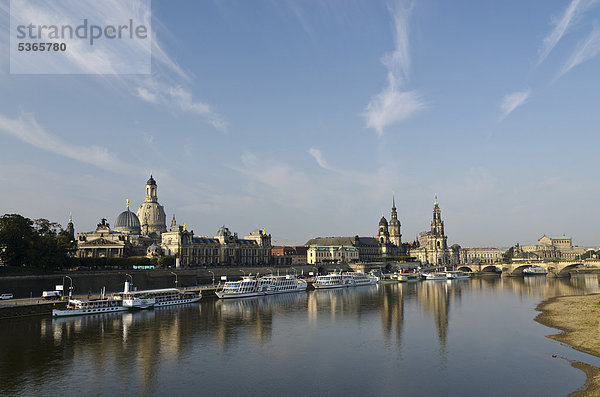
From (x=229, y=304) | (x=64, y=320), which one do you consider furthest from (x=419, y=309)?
(x=64, y=320)

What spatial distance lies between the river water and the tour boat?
6637mm

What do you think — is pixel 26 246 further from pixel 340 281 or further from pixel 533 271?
pixel 533 271

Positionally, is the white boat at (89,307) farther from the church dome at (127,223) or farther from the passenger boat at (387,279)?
the church dome at (127,223)

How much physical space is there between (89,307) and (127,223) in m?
111

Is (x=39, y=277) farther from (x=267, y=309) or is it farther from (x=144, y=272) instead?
(x=267, y=309)

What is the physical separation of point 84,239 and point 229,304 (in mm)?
84663

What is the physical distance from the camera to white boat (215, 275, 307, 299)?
9738 cm

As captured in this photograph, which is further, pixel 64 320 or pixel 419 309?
pixel 419 309

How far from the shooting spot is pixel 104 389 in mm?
35781

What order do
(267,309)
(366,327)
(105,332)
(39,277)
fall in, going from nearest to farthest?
(105,332) → (366,327) → (267,309) → (39,277)

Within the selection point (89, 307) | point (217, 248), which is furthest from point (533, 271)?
point (89, 307)

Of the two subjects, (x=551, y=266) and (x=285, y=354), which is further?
(x=551, y=266)

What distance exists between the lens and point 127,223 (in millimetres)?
178125

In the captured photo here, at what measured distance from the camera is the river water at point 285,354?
36.4 m
